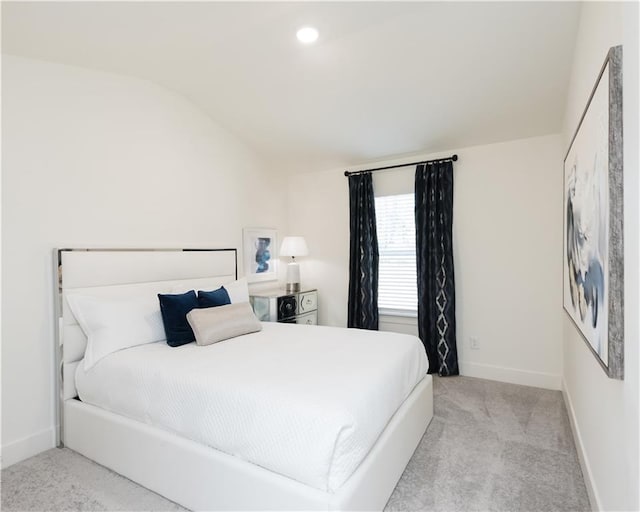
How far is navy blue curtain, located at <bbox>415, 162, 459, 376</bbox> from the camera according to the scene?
3.66 m

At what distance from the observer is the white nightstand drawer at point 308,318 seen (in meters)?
4.20

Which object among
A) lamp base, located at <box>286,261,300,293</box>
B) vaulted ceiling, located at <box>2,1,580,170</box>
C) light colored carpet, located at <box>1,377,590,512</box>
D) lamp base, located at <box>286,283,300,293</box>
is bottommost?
light colored carpet, located at <box>1,377,590,512</box>

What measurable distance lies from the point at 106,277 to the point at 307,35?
7.46 ft

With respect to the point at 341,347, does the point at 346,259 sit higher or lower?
higher

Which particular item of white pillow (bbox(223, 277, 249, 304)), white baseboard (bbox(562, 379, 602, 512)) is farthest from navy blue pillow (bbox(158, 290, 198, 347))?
white baseboard (bbox(562, 379, 602, 512))

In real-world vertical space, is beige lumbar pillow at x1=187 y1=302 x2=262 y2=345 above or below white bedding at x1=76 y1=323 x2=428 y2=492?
above

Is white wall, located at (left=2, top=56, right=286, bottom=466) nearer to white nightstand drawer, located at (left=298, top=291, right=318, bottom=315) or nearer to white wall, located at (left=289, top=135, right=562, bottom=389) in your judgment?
white nightstand drawer, located at (left=298, top=291, right=318, bottom=315)

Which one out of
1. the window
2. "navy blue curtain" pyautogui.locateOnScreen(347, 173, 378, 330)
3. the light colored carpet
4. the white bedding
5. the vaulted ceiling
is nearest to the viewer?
the white bedding

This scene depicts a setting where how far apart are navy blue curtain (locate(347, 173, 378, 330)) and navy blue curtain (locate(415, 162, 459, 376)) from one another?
21.4 inches

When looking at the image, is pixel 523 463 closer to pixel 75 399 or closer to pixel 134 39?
pixel 75 399

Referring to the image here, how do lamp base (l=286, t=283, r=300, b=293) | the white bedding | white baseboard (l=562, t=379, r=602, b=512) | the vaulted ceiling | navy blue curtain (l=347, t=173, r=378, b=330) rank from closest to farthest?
the white bedding
white baseboard (l=562, t=379, r=602, b=512)
the vaulted ceiling
navy blue curtain (l=347, t=173, r=378, b=330)
lamp base (l=286, t=283, r=300, b=293)

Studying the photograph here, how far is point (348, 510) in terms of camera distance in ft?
4.74


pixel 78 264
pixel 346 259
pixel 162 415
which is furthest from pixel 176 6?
pixel 346 259

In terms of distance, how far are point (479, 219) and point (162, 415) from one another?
3.24m
